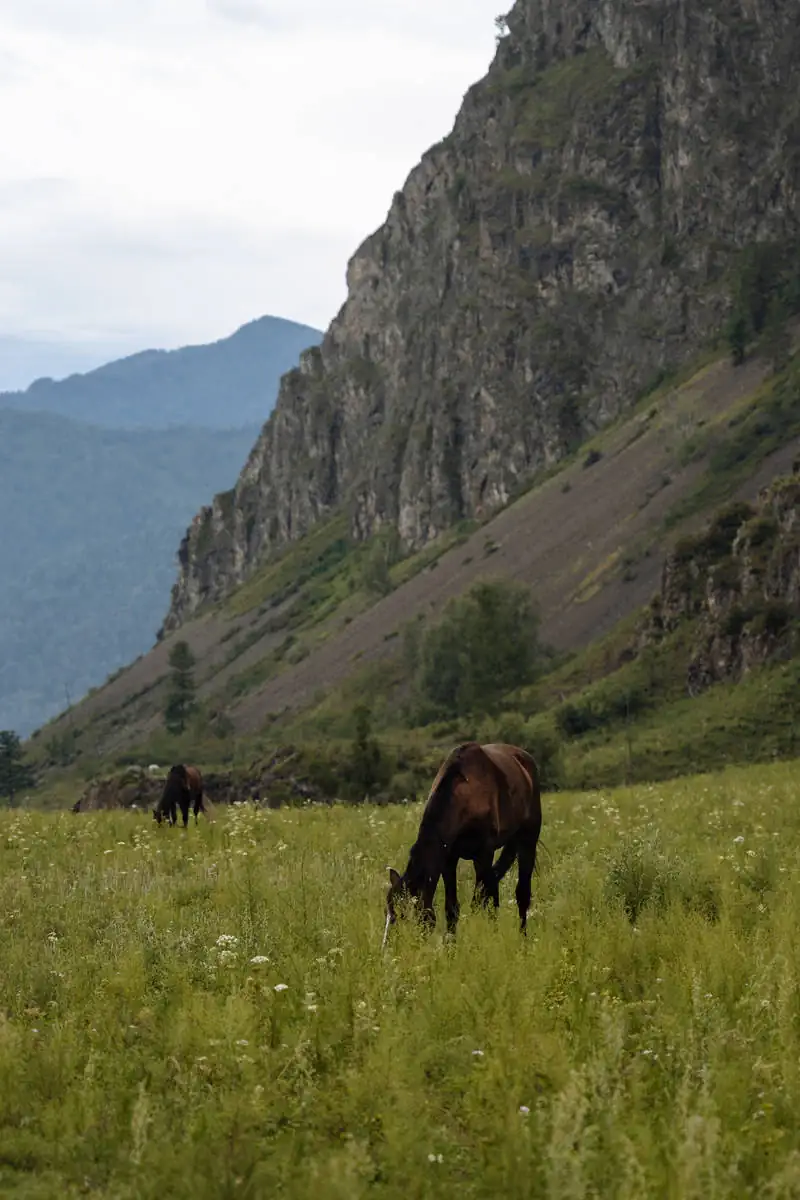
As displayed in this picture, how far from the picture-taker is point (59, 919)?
40.6 ft

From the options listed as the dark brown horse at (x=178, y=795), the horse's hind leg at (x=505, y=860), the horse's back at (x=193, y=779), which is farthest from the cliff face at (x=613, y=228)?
the horse's hind leg at (x=505, y=860)

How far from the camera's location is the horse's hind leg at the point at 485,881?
11375mm

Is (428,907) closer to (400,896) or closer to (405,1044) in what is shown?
(400,896)

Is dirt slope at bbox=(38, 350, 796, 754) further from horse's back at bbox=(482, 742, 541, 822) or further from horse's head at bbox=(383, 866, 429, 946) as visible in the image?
horse's head at bbox=(383, 866, 429, 946)

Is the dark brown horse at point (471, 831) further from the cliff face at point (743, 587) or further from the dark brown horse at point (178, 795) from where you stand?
the cliff face at point (743, 587)

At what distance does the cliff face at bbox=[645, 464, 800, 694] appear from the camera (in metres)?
62.6

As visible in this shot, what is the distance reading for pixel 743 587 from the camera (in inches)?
2630

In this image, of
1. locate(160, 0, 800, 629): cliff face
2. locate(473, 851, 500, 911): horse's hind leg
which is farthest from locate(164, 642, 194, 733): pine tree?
locate(473, 851, 500, 911): horse's hind leg

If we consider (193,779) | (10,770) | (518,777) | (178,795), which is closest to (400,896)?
(518,777)

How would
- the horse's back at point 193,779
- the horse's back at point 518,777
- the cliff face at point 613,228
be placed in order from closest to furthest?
the horse's back at point 518,777 < the horse's back at point 193,779 < the cliff face at point 613,228

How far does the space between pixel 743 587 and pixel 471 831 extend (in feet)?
193

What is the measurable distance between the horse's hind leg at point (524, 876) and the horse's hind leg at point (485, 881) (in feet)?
0.95

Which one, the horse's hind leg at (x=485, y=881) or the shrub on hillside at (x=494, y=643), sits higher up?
the shrub on hillside at (x=494, y=643)

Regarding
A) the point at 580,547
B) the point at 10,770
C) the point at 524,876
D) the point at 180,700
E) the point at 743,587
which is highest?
the point at 580,547
